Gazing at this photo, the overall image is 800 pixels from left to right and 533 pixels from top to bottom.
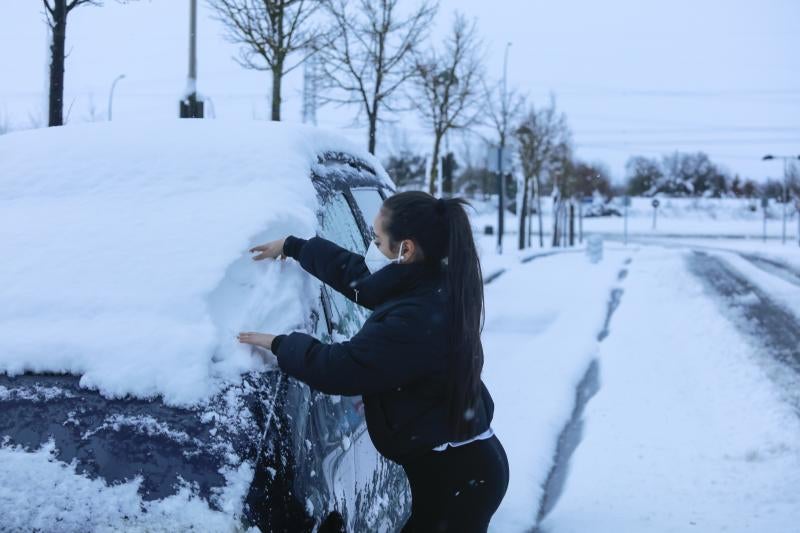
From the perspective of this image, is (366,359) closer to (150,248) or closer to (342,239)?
(150,248)

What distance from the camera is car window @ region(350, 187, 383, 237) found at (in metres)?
3.25

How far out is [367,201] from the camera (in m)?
3.41

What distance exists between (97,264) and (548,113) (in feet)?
134

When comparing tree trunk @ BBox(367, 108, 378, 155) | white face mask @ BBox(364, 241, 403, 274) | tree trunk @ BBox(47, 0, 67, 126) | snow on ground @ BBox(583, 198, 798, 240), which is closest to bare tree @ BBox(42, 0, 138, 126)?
tree trunk @ BBox(47, 0, 67, 126)

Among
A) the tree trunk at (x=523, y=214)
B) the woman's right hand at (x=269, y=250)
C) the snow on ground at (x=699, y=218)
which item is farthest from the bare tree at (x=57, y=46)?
the snow on ground at (x=699, y=218)

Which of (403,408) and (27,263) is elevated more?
(27,263)

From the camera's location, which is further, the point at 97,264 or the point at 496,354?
the point at 496,354

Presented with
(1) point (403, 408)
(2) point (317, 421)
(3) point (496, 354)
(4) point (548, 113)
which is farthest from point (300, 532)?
(4) point (548, 113)

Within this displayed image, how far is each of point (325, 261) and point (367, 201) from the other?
112 cm

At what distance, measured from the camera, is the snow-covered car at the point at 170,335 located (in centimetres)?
172

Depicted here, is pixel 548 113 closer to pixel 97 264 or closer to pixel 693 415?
pixel 693 415

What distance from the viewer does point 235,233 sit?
2.30 m

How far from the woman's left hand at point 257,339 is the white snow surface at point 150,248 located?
30 millimetres

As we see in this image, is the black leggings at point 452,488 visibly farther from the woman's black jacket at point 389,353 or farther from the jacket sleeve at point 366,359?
the jacket sleeve at point 366,359
